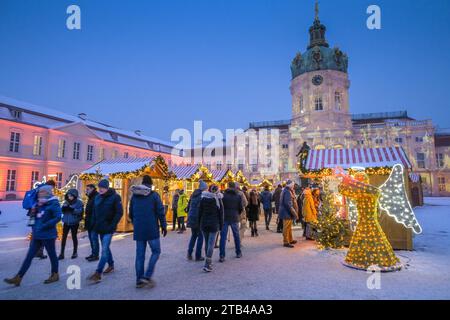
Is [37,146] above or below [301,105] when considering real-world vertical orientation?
below

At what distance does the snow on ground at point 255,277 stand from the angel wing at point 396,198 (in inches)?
39.7

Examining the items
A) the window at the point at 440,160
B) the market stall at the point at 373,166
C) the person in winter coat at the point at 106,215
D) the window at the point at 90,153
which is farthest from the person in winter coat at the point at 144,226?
the window at the point at 440,160

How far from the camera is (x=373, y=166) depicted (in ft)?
26.9

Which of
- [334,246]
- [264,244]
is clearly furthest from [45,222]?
[334,246]

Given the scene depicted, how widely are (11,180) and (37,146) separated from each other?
4.55 m

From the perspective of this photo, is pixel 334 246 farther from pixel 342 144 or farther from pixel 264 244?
pixel 342 144

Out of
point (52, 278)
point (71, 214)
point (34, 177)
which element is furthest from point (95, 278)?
point (34, 177)

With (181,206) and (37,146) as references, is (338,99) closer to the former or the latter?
(181,206)

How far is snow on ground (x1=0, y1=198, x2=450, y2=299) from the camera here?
4.14m

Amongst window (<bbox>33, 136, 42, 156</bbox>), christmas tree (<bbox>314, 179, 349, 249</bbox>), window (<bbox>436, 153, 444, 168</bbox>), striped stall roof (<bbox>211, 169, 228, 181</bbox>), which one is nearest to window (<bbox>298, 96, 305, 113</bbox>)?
window (<bbox>436, 153, 444, 168</bbox>)

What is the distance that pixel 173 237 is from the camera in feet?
30.9

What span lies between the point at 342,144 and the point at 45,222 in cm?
3940

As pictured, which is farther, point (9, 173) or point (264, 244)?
point (9, 173)

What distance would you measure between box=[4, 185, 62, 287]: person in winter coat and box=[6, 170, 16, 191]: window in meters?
29.3
